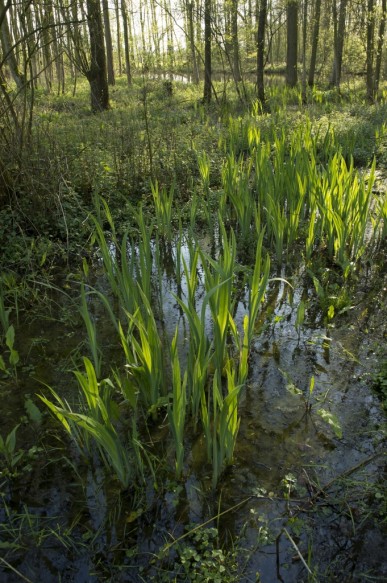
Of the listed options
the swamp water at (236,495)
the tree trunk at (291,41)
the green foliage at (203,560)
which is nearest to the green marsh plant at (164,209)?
the swamp water at (236,495)

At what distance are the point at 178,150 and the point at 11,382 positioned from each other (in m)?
3.93

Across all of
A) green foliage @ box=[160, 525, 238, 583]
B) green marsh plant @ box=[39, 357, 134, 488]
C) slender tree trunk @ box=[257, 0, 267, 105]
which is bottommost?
green foliage @ box=[160, 525, 238, 583]

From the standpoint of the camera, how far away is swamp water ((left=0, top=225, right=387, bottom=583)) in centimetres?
132

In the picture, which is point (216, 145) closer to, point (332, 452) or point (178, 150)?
point (178, 150)

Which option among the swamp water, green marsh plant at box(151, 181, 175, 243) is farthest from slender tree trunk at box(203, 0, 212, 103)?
the swamp water

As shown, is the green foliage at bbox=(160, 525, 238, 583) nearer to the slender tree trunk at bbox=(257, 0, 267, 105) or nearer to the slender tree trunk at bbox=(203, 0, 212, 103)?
the slender tree trunk at bbox=(257, 0, 267, 105)

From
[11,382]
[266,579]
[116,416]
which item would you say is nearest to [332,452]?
[266,579]

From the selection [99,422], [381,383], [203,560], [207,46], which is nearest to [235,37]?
[207,46]

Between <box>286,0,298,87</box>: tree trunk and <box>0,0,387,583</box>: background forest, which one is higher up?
<box>286,0,298,87</box>: tree trunk

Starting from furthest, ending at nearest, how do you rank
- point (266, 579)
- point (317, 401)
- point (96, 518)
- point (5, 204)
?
point (5, 204) < point (317, 401) < point (96, 518) < point (266, 579)

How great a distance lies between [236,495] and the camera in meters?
1.54

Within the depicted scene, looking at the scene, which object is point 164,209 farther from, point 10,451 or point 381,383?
point 10,451

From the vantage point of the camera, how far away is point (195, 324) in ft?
5.61

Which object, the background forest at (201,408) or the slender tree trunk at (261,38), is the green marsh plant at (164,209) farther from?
the slender tree trunk at (261,38)
